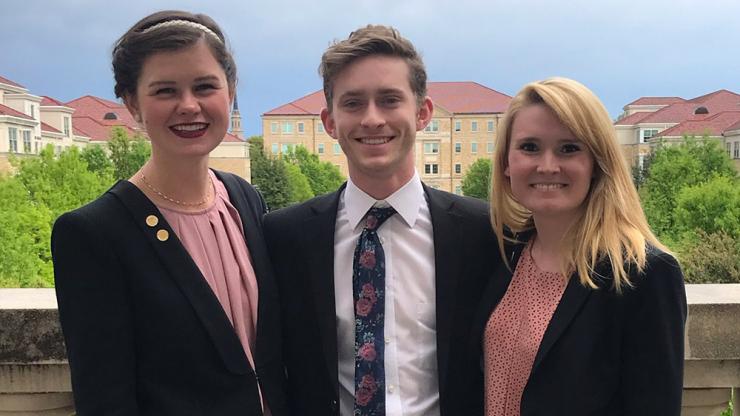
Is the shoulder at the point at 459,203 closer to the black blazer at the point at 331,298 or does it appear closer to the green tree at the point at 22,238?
the black blazer at the point at 331,298

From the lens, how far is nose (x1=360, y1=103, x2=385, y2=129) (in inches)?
102

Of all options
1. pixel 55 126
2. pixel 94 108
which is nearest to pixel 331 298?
pixel 55 126

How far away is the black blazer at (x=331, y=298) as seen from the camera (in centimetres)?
261

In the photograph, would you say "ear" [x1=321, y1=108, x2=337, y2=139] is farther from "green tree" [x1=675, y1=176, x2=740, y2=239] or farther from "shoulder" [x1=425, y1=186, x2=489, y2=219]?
"green tree" [x1=675, y1=176, x2=740, y2=239]

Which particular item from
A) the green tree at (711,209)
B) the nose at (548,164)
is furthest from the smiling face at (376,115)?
the green tree at (711,209)

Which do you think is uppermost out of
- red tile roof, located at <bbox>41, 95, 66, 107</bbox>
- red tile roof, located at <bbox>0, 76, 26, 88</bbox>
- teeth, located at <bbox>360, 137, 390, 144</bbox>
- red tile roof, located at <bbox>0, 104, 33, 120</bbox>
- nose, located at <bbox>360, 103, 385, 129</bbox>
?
red tile roof, located at <bbox>0, 76, 26, 88</bbox>

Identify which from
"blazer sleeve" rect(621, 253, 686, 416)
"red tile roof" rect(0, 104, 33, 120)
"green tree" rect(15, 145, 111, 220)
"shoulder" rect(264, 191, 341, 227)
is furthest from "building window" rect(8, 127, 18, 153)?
"blazer sleeve" rect(621, 253, 686, 416)

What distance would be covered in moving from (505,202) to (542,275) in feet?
1.14

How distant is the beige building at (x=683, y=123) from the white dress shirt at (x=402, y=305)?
55865 mm

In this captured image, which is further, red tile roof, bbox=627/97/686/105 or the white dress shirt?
red tile roof, bbox=627/97/686/105

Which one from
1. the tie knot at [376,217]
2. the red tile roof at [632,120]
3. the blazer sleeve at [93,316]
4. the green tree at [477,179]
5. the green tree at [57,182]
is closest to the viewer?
the blazer sleeve at [93,316]

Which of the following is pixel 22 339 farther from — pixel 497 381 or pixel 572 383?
pixel 572 383

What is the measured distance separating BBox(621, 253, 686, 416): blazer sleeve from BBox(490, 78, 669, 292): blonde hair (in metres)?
0.07

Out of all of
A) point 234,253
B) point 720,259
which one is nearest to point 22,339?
point 234,253
